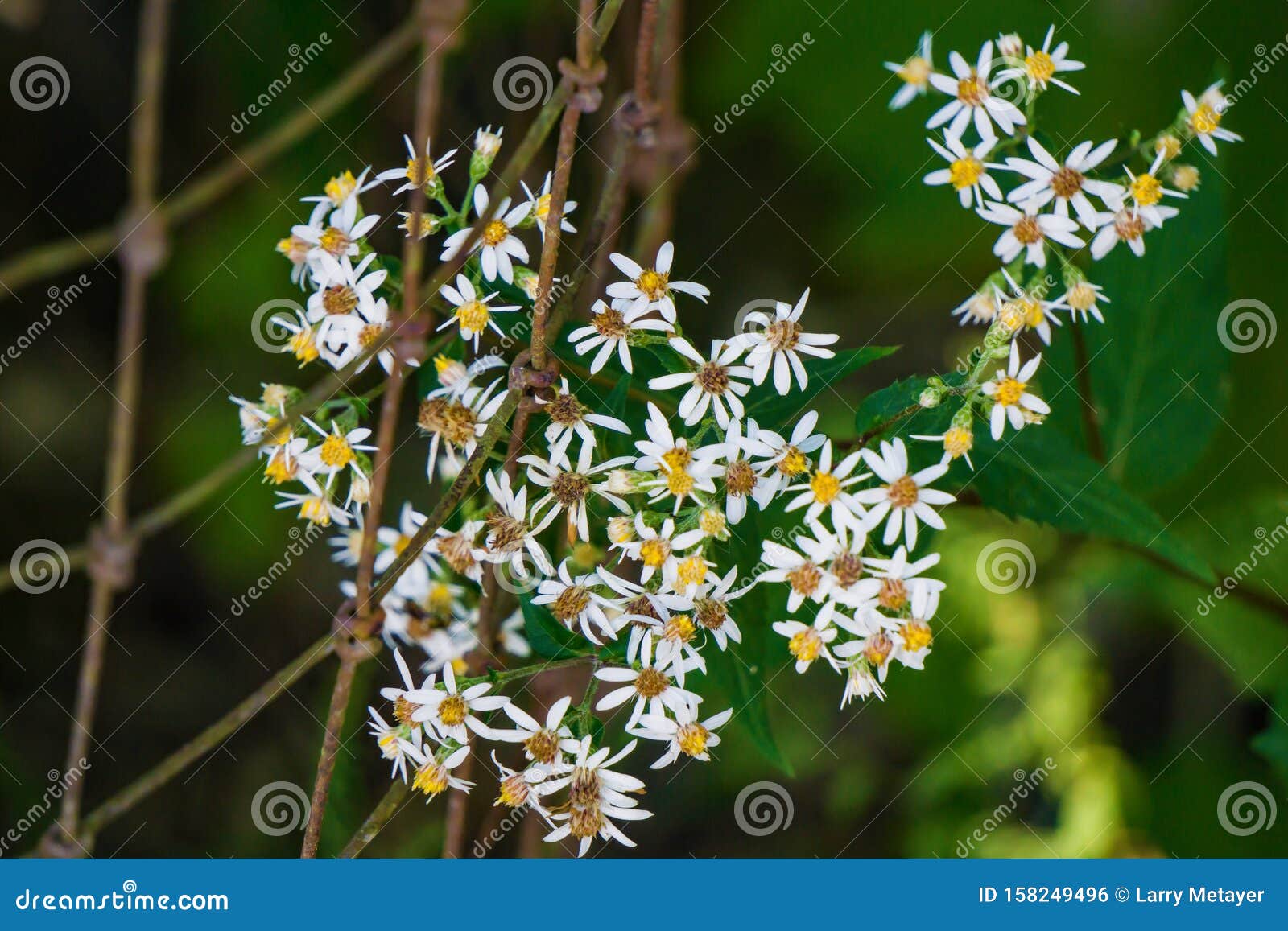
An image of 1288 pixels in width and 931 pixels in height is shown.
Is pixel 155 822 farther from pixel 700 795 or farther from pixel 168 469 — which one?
pixel 700 795

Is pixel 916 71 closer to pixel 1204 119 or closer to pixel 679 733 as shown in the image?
pixel 1204 119

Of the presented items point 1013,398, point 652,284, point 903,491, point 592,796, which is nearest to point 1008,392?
point 1013,398

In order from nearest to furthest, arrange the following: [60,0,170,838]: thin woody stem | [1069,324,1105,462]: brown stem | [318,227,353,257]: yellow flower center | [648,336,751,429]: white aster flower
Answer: [60,0,170,838]: thin woody stem → [648,336,751,429]: white aster flower → [318,227,353,257]: yellow flower center → [1069,324,1105,462]: brown stem

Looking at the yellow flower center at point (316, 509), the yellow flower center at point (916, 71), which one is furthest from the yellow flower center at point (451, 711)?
the yellow flower center at point (916, 71)

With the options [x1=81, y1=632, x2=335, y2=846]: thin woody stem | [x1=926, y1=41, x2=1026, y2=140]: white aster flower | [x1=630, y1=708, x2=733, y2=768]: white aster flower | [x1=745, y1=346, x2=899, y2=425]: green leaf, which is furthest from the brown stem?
[x1=81, y1=632, x2=335, y2=846]: thin woody stem

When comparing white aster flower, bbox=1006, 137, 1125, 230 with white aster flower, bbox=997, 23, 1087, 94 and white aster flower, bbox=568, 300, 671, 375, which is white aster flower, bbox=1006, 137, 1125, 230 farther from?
white aster flower, bbox=568, 300, 671, 375

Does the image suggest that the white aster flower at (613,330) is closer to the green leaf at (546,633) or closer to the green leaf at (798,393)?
the green leaf at (798,393)

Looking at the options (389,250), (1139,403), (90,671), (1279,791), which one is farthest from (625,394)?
(1279,791)
